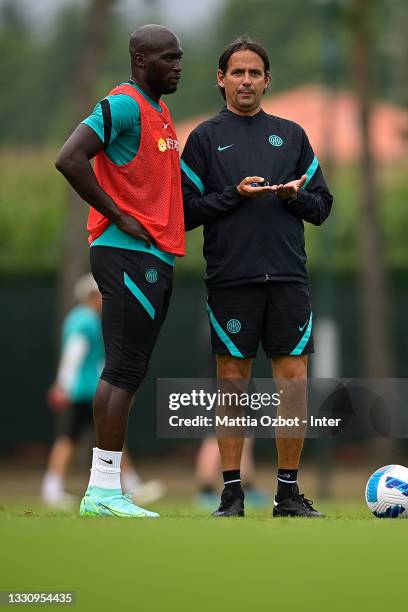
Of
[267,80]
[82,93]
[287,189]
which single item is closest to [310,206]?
[287,189]

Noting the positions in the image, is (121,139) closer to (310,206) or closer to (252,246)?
(252,246)

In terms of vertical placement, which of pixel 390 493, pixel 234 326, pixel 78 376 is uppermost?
pixel 78 376

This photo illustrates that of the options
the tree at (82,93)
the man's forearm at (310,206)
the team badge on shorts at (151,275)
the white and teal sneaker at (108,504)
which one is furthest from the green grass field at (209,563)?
the tree at (82,93)

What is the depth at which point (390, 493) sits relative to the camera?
7.12 meters

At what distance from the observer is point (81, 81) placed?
20.2 m

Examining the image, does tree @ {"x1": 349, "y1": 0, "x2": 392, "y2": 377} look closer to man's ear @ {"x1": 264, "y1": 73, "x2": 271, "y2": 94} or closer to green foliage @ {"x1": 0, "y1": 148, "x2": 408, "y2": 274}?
green foliage @ {"x1": 0, "y1": 148, "x2": 408, "y2": 274}

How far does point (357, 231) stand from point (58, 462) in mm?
9610

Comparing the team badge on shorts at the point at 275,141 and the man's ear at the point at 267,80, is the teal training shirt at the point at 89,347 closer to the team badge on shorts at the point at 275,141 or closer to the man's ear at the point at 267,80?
the man's ear at the point at 267,80

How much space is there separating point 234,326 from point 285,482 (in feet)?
2.76

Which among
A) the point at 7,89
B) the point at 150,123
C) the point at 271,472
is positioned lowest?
the point at 150,123

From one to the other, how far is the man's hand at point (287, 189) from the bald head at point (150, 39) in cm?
93

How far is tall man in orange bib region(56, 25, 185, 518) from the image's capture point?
22.1ft

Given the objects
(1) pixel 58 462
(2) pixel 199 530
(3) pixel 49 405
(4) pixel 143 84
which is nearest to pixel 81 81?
(3) pixel 49 405

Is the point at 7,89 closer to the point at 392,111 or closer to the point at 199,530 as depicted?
the point at 392,111
